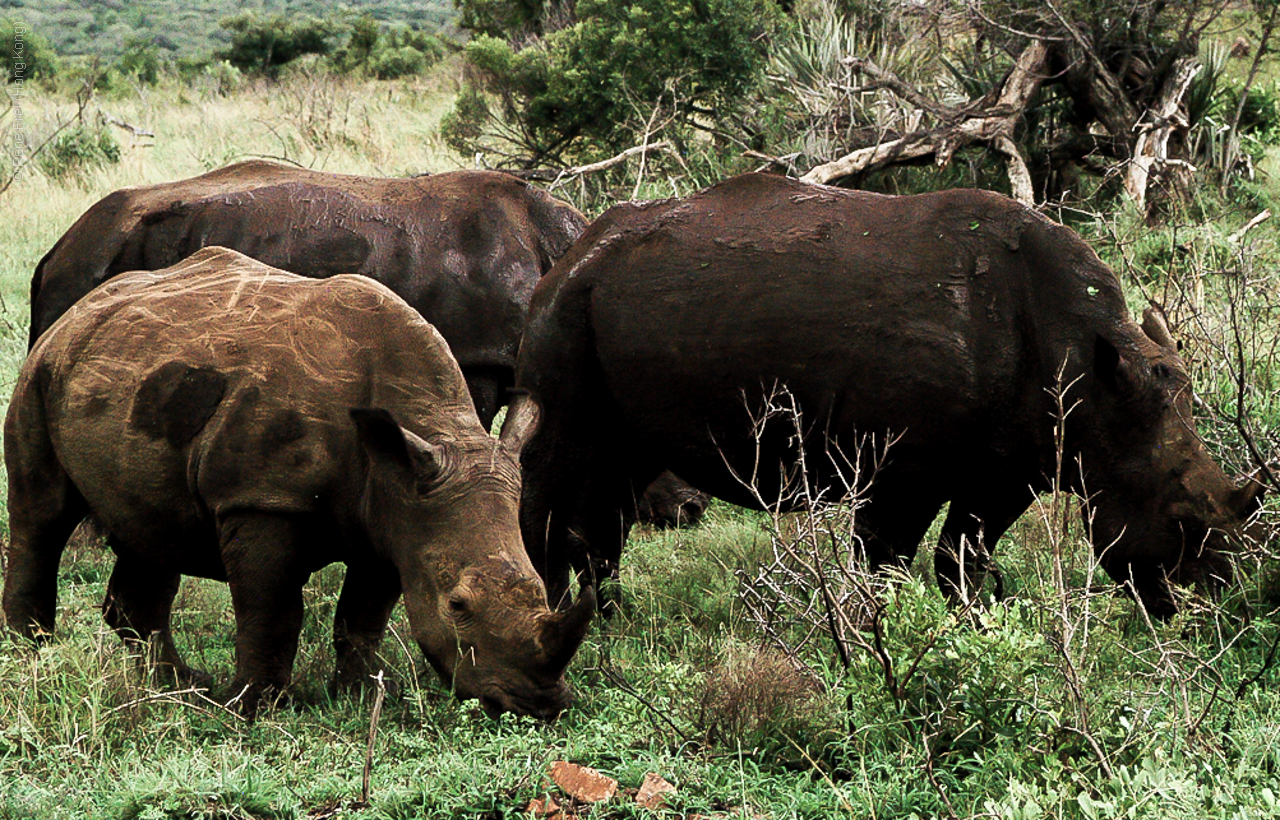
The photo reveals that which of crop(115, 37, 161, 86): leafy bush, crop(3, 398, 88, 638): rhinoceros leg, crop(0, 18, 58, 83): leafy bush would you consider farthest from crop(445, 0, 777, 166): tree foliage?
crop(115, 37, 161, 86): leafy bush

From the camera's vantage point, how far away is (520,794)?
4.36 meters

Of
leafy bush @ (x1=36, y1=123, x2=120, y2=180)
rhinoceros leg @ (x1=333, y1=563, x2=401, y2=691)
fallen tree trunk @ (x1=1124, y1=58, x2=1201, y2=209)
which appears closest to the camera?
rhinoceros leg @ (x1=333, y1=563, x2=401, y2=691)

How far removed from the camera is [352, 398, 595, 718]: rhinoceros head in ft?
15.3

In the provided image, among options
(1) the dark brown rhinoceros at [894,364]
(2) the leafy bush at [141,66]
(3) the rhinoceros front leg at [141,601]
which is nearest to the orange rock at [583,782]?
(1) the dark brown rhinoceros at [894,364]

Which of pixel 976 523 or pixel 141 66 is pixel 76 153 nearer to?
pixel 141 66

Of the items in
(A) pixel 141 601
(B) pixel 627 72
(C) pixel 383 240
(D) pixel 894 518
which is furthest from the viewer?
(B) pixel 627 72

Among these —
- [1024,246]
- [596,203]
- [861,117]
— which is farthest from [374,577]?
[861,117]

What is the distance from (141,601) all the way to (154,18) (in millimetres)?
58753

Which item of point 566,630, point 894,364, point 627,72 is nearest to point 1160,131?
point 627,72

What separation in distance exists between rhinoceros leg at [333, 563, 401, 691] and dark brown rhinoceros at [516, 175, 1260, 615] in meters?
1.07

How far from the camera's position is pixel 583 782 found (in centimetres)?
436

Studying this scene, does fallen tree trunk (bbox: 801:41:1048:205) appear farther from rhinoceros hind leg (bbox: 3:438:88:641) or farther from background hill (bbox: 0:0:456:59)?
background hill (bbox: 0:0:456:59)

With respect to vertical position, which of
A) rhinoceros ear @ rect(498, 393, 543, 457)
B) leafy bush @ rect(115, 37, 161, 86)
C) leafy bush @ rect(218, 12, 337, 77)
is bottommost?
leafy bush @ rect(218, 12, 337, 77)

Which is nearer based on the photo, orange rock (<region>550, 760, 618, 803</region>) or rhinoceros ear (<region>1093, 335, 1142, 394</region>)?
orange rock (<region>550, 760, 618, 803</region>)
